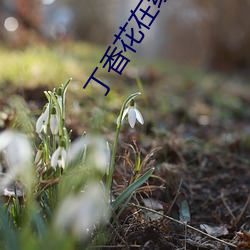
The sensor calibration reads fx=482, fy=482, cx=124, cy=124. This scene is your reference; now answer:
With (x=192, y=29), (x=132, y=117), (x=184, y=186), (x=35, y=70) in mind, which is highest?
(x=192, y=29)

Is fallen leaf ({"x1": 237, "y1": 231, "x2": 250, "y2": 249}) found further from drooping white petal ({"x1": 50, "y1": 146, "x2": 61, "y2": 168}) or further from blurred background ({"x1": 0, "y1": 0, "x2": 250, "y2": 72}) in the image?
blurred background ({"x1": 0, "y1": 0, "x2": 250, "y2": 72})

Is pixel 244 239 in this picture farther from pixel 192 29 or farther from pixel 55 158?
pixel 192 29

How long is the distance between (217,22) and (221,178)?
7012 mm

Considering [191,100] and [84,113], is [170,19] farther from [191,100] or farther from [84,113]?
[84,113]

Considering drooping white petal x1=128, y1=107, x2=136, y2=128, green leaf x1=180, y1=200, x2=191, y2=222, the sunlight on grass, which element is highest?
drooping white petal x1=128, y1=107, x2=136, y2=128

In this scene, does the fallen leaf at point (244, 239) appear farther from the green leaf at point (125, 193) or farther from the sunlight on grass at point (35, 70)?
the sunlight on grass at point (35, 70)

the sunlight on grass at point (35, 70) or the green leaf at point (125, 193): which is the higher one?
the green leaf at point (125, 193)

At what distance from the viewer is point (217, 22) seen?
884 cm

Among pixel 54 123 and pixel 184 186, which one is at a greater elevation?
pixel 54 123

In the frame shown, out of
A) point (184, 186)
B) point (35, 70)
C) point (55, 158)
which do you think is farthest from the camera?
point (35, 70)

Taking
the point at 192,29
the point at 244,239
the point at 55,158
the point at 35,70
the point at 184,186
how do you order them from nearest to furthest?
the point at 55,158 < the point at 244,239 < the point at 184,186 < the point at 35,70 < the point at 192,29

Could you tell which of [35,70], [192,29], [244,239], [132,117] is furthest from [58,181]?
[192,29]

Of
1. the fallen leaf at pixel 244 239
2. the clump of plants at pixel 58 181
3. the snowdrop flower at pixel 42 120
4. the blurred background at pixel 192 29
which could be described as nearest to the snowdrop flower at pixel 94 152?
the clump of plants at pixel 58 181

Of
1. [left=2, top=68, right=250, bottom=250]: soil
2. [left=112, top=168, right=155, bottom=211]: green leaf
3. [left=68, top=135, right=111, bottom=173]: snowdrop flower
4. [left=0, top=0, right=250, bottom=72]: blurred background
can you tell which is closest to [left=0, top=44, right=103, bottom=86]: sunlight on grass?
[left=2, top=68, right=250, bottom=250]: soil
